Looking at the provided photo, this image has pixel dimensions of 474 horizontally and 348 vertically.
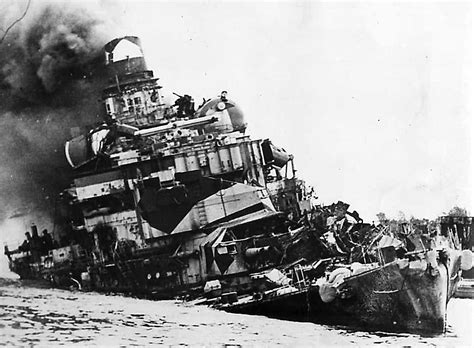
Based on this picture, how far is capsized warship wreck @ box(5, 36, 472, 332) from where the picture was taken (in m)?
3.94

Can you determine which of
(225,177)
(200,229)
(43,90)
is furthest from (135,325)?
(43,90)

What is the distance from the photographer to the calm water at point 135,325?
150 inches

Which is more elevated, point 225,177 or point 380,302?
point 225,177

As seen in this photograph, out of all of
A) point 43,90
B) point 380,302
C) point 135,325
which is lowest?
point 380,302

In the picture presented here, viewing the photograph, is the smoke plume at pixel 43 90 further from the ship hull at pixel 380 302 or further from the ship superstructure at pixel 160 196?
the ship hull at pixel 380 302

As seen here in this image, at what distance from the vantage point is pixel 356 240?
4.16m

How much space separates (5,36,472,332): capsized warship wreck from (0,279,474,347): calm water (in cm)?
6

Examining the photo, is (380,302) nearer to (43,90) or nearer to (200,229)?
(200,229)

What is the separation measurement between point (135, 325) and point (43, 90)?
126 cm

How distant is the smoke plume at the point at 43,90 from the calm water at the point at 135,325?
0.46m

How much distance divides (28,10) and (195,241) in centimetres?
142

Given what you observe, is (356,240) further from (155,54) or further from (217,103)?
(155,54)

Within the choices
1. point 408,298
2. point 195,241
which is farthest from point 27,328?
point 408,298

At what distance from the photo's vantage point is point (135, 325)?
390 centimetres
